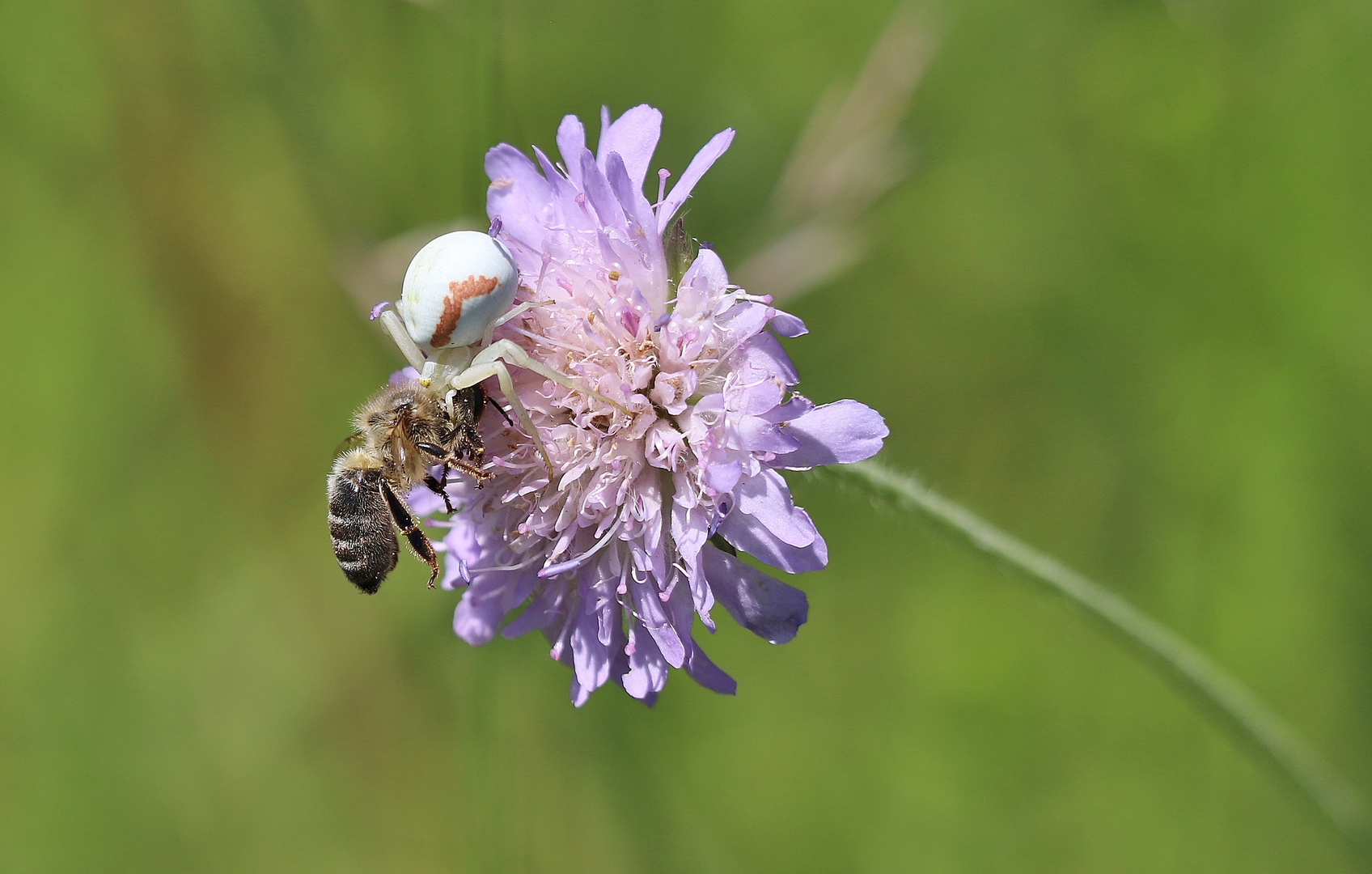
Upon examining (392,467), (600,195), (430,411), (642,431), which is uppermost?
(600,195)

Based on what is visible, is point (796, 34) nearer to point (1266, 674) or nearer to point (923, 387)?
point (923, 387)

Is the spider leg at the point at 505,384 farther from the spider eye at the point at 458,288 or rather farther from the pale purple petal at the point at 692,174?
the pale purple petal at the point at 692,174

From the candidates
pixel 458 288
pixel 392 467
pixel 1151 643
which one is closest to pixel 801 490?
pixel 1151 643

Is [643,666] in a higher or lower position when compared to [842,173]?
lower

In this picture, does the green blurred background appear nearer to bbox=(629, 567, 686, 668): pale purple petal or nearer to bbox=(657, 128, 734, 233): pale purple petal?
bbox=(629, 567, 686, 668): pale purple petal

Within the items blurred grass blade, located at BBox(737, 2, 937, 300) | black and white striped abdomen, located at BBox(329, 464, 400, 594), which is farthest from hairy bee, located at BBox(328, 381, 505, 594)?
blurred grass blade, located at BBox(737, 2, 937, 300)

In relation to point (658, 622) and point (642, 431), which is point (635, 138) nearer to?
point (642, 431)
